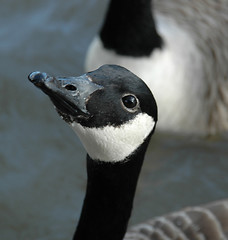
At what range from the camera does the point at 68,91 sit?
251 centimetres

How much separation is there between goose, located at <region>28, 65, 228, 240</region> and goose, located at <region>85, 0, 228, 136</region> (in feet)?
6.59

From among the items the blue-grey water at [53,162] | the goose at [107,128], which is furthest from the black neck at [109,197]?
the blue-grey water at [53,162]

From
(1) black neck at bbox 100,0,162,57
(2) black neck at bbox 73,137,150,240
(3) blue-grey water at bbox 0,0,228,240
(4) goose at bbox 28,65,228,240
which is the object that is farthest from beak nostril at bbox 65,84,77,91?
(3) blue-grey water at bbox 0,0,228,240

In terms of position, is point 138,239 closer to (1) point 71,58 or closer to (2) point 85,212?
(2) point 85,212

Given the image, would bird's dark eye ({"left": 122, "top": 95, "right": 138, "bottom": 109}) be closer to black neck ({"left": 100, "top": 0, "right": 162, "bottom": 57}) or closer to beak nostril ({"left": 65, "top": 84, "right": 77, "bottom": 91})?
beak nostril ({"left": 65, "top": 84, "right": 77, "bottom": 91})

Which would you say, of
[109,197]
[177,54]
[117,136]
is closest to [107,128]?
[117,136]

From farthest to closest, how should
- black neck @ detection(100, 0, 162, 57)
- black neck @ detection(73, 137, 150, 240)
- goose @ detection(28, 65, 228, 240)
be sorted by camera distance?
black neck @ detection(100, 0, 162, 57)
black neck @ detection(73, 137, 150, 240)
goose @ detection(28, 65, 228, 240)

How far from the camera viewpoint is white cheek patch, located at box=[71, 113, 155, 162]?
2.63m

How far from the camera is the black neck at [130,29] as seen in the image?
15.6 ft

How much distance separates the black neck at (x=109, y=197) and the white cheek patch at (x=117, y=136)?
73 mm

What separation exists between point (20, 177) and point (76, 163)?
0.48 metres

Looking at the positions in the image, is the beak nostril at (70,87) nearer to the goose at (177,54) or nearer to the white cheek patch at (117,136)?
the white cheek patch at (117,136)

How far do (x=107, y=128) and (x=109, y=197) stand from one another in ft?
1.71

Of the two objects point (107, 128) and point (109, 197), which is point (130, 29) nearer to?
point (109, 197)
